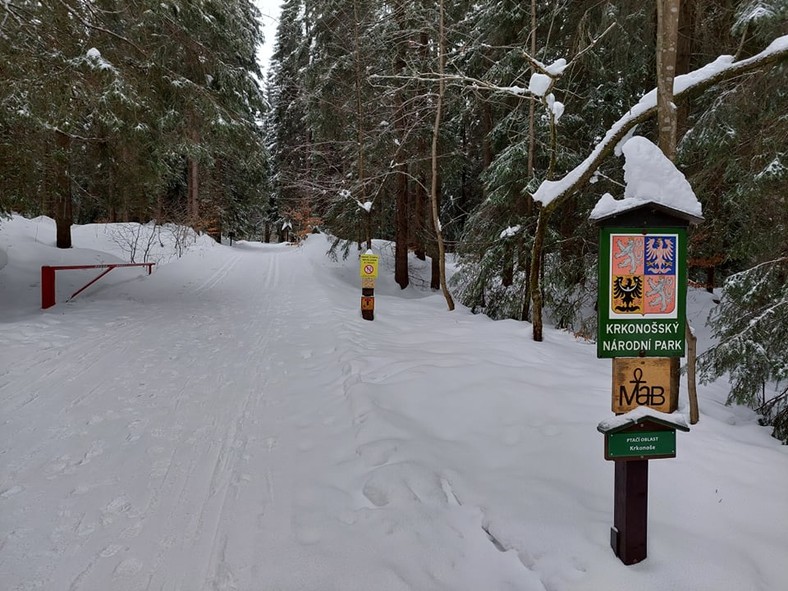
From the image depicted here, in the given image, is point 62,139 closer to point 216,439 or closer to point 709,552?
point 216,439

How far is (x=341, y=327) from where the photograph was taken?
866cm

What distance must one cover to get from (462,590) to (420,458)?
53.1 inches

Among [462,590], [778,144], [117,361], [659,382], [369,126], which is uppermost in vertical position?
[369,126]

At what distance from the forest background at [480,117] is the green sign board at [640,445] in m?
3.76

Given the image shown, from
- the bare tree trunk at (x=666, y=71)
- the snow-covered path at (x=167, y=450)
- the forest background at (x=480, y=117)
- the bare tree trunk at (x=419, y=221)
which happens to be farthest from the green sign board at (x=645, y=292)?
the bare tree trunk at (x=419, y=221)

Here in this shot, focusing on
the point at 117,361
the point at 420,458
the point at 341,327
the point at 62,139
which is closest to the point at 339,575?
the point at 420,458

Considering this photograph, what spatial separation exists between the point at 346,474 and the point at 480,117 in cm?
1632

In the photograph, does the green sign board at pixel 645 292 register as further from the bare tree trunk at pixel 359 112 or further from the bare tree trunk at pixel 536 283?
the bare tree trunk at pixel 359 112

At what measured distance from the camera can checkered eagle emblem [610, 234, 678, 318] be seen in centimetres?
249

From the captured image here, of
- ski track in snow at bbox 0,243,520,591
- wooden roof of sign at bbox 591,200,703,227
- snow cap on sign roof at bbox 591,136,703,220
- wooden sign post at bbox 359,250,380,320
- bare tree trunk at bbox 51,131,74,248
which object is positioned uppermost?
bare tree trunk at bbox 51,131,74,248

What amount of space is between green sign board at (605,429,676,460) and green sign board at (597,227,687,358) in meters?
0.42

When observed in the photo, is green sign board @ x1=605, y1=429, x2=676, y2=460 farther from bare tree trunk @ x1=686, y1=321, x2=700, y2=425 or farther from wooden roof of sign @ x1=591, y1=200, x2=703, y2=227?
bare tree trunk @ x1=686, y1=321, x2=700, y2=425

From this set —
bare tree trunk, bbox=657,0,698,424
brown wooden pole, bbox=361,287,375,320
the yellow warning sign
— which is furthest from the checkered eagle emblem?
brown wooden pole, bbox=361,287,375,320

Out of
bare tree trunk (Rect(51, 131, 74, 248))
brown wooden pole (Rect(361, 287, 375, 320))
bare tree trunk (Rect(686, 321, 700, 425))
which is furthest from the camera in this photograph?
brown wooden pole (Rect(361, 287, 375, 320))
